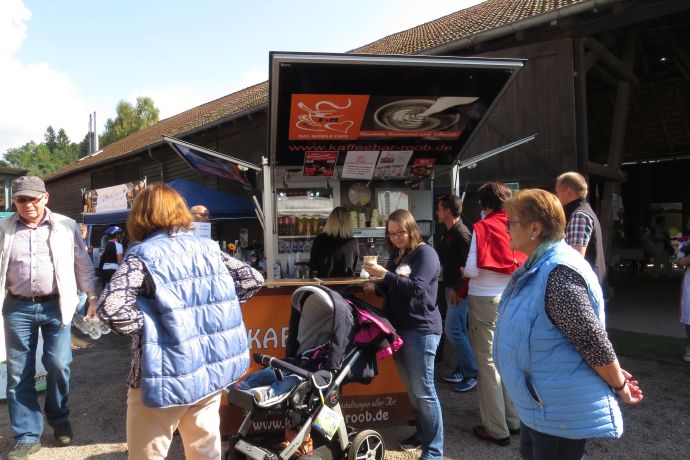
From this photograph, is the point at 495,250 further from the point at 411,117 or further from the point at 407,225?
the point at 411,117

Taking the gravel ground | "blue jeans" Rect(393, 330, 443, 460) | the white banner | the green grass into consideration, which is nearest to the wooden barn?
the white banner

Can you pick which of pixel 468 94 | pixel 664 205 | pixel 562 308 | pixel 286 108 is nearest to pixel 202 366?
pixel 562 308

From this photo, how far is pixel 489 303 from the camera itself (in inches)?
135

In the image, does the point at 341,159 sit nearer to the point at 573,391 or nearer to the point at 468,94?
the point at 468,94

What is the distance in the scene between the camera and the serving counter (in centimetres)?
358

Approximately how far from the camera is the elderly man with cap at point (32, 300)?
11.1 ft

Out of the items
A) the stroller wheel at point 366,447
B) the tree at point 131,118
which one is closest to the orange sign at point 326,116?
the stroller wheel at point 366,447

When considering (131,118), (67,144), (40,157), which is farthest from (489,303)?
(67,144)

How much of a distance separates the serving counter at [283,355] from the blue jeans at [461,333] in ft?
3.53

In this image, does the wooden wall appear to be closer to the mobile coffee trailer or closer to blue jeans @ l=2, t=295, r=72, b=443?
the mobile coffee trailer

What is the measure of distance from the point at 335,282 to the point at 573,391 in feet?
6.94

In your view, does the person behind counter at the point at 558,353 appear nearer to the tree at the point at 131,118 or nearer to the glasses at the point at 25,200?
the glasses at the point at 25,200

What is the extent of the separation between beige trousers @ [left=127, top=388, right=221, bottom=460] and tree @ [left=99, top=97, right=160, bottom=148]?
1882 inches

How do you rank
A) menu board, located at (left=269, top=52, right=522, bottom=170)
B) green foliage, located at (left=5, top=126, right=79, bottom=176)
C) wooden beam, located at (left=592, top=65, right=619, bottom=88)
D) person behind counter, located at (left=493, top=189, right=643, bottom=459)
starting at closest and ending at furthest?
person behind counter, located at (left=493, top=189, right=643, bottom=459)
menu board, located at (left=269, top=52, right=522, bottom=170)
wooden beam, located at (left=592, top=65, right=619, bottom=88)
green foliage, located at (left=5, top=126, right=79, bottom=176)
